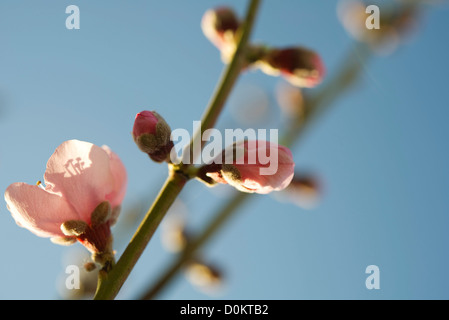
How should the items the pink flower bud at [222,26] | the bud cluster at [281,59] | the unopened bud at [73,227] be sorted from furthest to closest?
the pink flower bud at [222,26], the bud cluster at [281,59], the unopened bud at [73,227]

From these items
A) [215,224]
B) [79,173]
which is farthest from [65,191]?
[215,224]

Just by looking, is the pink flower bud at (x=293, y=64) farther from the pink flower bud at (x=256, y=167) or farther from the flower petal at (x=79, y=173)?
the flower petal at (x=79, y=173)

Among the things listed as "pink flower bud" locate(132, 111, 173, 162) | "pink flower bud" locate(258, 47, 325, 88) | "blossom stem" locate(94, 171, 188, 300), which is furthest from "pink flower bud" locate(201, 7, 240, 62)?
"blossom stem" locate(94, 171, 188, 300)

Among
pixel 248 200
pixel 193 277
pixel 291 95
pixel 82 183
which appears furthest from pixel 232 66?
pixel 193 277

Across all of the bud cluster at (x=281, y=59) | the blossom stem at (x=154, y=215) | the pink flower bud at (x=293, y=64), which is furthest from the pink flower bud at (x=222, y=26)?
the blossom stem at (x=154, y=215)

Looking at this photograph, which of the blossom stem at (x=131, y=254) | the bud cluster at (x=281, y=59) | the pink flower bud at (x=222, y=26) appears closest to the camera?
the blossom stem at (x=131, y=254)

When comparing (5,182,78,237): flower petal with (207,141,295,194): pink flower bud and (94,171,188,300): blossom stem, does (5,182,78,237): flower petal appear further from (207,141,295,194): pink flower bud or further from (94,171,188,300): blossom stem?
(207,141,295,194): pink flower bud

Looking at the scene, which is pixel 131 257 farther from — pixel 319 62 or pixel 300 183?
pixel 300 183
